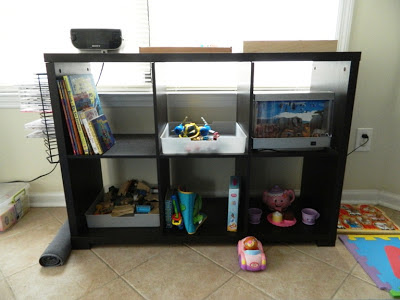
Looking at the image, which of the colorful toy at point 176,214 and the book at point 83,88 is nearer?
the book at point 83,88

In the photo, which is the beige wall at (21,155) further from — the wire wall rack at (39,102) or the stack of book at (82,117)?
the stack of book at (82,117)

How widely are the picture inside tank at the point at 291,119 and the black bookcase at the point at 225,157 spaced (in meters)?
0.05

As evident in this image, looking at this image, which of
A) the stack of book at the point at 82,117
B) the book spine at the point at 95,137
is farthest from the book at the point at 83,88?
the book spine at the point at 95,137

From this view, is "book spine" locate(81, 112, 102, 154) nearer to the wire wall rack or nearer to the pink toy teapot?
the wire wall rack

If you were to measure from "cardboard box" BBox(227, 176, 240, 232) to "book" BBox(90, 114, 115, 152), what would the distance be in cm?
52

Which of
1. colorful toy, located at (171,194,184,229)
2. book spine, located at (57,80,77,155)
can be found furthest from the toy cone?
book spine, located at (57,80,77,155)

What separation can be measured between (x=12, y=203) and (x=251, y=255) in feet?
3.67

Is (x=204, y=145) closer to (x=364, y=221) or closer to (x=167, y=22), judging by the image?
(x=167, y=22)

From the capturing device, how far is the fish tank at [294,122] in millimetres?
1062

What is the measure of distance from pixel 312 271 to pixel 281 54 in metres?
0.77

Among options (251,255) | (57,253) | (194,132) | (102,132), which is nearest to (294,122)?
(194,132)

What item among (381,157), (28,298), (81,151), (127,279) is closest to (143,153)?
(81,151)

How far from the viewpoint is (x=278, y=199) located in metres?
1.32

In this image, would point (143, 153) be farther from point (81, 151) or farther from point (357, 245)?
point (357, 245)
